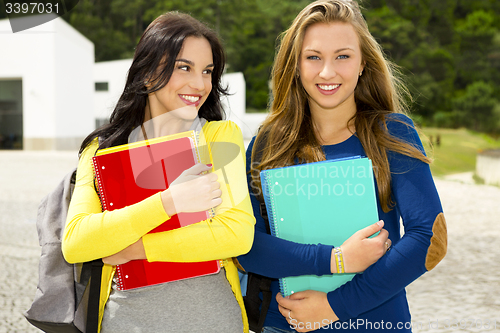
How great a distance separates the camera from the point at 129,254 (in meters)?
1.39

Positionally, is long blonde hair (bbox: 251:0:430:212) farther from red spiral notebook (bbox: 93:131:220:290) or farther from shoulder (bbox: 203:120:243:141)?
red spiral notebook (bbox: 93:131:220:290)

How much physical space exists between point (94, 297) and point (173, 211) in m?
0.41

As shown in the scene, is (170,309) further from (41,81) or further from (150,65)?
(41,81)

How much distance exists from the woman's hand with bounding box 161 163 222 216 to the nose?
1.69ft

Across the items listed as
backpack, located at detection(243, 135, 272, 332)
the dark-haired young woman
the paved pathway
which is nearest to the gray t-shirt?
the dark-haired young woman

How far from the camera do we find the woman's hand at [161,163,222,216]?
1341 mm

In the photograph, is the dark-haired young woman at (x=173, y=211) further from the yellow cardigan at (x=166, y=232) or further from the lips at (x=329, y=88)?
the lips at (x=329, y=88)

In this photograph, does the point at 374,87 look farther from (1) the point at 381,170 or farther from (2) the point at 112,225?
(2) the point at 112,225

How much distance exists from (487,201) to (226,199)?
9.57m

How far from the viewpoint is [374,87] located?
1644 mm

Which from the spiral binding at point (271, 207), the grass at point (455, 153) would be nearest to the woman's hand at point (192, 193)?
the spiral binding at point (271, 207)

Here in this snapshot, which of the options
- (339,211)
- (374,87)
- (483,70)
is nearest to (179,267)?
(339,211)

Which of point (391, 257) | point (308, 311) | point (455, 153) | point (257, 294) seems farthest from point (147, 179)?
point (455, 153)

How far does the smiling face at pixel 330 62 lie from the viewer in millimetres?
1490
